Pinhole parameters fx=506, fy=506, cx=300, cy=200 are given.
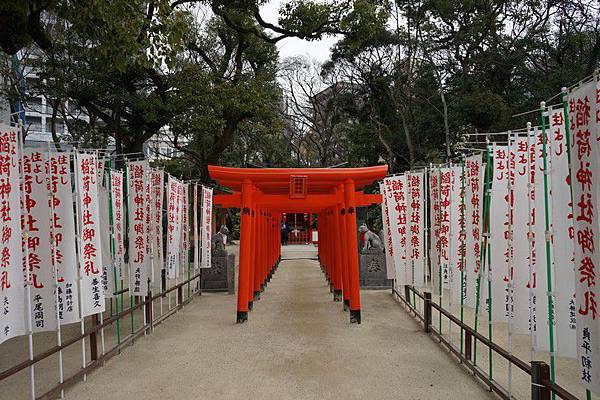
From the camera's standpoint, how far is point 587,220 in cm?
291

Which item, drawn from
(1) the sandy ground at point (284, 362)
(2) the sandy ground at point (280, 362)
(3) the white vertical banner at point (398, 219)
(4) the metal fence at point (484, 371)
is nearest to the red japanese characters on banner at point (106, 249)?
(2) the sandy ground at point (280, 362)

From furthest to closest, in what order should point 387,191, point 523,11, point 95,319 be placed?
1. point 523,11
2. point 387,191
3. point 95,319

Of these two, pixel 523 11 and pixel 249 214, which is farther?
pixel 523 11

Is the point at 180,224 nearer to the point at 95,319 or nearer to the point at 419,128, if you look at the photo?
the point at 95,319

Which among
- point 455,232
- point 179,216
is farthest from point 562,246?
point 179,216

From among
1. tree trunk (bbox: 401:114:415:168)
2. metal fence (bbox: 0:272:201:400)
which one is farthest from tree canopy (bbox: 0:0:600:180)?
metal fence (bbox: 0:272:201:400)

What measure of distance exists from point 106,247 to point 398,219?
4593mm

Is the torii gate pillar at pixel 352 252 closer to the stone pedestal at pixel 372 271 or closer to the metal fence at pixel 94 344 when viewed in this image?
the metal fence at pixel 94 344

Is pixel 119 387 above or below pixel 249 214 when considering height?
below

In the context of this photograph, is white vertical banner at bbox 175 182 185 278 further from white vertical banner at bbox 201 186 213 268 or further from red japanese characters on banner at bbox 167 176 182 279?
white vertical banner at bbox 201 186 213 268

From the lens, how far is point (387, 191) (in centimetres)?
866

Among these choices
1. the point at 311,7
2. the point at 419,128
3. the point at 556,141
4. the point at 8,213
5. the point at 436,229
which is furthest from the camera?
the point at 419,128

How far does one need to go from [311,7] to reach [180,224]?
5.51 metres

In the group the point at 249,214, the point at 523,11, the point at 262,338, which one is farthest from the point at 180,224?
the point at 523,11
